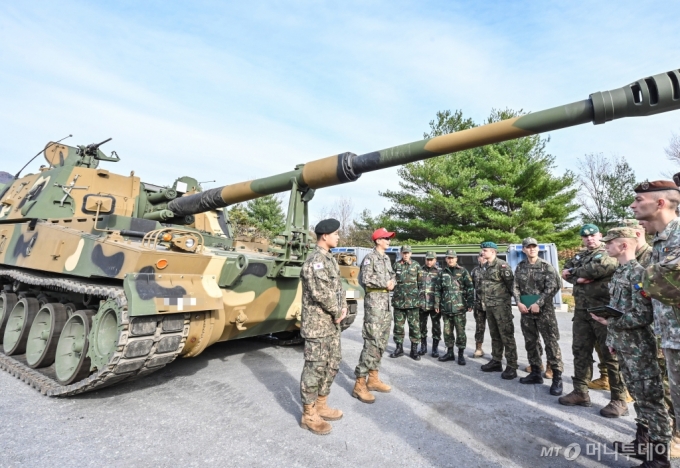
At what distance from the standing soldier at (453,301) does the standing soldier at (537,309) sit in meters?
1.11

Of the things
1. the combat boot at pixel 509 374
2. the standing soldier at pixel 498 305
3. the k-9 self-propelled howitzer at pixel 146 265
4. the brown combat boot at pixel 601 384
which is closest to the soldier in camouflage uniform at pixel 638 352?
the k-9 self-propelled howitzer at pixel 146 265

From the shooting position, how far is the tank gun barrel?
2.73 meters

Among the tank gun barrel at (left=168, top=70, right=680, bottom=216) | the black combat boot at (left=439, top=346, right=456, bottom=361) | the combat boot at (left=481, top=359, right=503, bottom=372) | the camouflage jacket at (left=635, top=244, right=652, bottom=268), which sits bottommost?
the combat boot at (left=481, top=359, right=503, bottom=372)

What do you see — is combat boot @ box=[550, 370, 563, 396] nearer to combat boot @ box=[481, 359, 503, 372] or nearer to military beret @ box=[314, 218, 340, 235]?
combat boot @ box=[481, 359, 503, 372]

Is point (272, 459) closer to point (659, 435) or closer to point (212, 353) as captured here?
point (659, 435)

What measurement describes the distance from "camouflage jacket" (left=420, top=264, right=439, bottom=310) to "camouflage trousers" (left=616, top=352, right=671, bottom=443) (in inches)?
141

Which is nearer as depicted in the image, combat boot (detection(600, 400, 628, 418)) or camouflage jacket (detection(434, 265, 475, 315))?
combat boot (detection(600, 400, 628, 418))

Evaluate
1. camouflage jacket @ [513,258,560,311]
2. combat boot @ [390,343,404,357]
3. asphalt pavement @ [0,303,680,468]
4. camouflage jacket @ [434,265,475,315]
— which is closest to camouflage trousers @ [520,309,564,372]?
camouflage jacket @ [513,258,560,311]

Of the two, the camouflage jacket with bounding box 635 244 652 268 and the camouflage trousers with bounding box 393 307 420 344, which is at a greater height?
the camouflage jacket with bounding box 635 244 652 268

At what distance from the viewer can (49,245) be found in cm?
490

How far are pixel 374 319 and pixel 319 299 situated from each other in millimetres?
1310

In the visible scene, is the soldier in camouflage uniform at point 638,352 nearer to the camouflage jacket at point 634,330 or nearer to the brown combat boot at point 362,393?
the camouflage jacket at point 634,330

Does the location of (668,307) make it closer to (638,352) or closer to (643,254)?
(638,352)

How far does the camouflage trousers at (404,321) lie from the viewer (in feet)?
21.1
